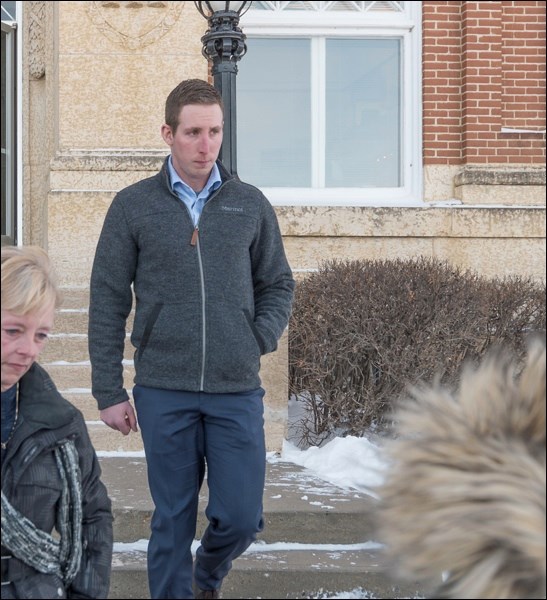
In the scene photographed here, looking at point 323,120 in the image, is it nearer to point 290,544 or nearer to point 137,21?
point 137,21

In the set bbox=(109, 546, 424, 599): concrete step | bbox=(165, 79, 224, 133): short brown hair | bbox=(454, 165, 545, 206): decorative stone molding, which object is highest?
bbox=(454, 165, 545, 206): decorative stone molding

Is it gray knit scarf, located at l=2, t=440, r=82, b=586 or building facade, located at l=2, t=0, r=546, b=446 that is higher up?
building facade, located at l=2, t=0, r=546, b=446

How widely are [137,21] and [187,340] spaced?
18.8ft

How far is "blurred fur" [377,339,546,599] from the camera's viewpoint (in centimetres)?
139

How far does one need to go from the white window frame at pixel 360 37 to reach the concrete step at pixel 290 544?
14.9 ft

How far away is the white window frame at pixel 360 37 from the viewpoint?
972cm

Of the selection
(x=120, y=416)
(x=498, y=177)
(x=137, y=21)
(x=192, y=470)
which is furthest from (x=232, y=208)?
(x=498, y=177)

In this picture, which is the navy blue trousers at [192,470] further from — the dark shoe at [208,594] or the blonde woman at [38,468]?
the blonde woman at [38,468]

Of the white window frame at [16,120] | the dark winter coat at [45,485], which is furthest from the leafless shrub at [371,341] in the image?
the dark winter coat at [45,485]

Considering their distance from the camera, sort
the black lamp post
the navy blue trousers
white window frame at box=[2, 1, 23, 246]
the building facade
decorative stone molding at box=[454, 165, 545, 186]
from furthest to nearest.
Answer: white window frame at box=[2, 1, 23, 246] < decorative stone molding at box=[454, 165, 545, 186] < the building facade < the black lamp post < the navy blue trousers

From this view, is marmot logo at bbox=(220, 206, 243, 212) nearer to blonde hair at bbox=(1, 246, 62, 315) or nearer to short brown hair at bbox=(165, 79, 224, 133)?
short brown hair at bbox=(165, 79, 224, 133)

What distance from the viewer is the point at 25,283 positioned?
7.84ft

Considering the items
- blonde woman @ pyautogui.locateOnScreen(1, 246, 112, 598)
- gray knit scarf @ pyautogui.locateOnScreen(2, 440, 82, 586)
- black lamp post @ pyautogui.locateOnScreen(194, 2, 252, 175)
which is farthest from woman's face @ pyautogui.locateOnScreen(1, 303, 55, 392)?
black lamp post @ pyautogui.locateOnScreen(194, 2, 252, 175)

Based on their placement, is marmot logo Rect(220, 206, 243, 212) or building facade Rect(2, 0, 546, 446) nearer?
marmot logo Rect(220, 206, 243, 212)
